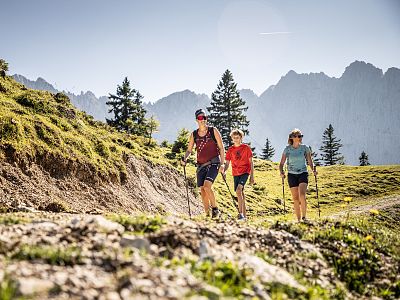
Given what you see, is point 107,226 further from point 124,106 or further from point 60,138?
point 124,106

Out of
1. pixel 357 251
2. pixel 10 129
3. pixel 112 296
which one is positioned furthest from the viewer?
pixel 10 129

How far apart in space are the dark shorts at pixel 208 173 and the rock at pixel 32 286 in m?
7.09

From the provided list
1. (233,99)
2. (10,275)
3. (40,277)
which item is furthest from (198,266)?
(233,99)

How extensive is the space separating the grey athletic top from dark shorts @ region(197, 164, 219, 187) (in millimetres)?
2690

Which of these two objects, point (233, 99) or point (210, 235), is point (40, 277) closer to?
point (210, 235)

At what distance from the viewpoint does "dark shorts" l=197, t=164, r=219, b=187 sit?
1034 cm

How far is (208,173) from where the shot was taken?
10414 mm

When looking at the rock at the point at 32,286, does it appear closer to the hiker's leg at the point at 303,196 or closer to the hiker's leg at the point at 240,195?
the hiker's leg at the point at 240,195

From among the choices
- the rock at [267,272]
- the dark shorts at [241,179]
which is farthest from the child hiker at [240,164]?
the rock at [267,272]

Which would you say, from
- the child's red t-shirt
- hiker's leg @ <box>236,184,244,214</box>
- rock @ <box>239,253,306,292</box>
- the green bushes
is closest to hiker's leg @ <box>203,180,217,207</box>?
hiker's leg @ <box>236,184,244,214</box>

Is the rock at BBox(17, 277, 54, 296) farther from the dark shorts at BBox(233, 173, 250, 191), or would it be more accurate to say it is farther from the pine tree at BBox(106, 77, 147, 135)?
the pine tree at BBox(106, 77, 147, 135)

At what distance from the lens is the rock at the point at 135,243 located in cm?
504

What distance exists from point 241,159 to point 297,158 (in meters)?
1.90

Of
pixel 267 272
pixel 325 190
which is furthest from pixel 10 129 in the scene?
pixel 325 190
